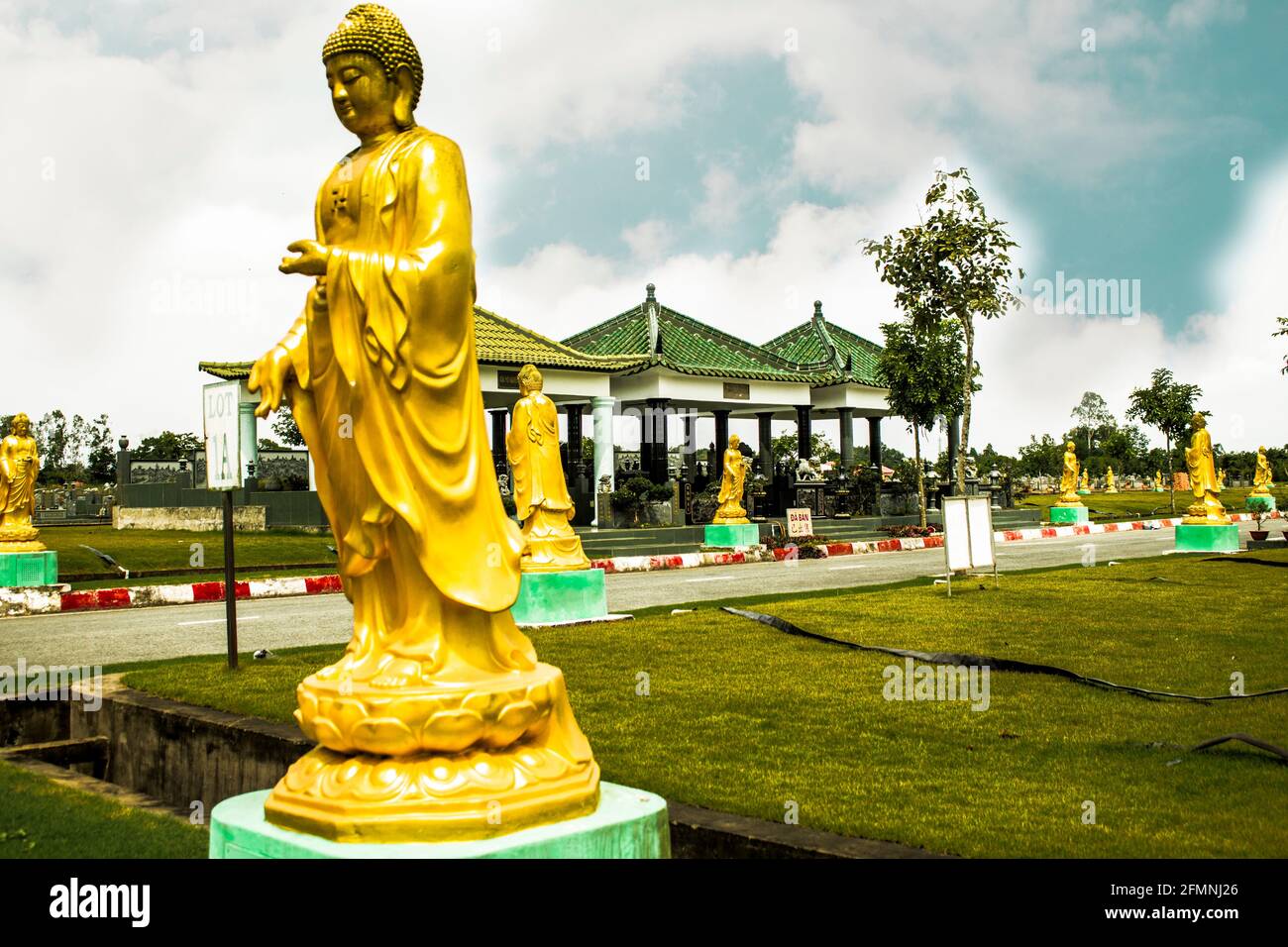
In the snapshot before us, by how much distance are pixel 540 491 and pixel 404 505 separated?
7728mm

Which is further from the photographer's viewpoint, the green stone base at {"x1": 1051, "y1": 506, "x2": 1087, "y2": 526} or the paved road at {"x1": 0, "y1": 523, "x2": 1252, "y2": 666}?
the green stone base at {"x1": 1051, "y1": 506, "x2": 1087, "y2": 526}

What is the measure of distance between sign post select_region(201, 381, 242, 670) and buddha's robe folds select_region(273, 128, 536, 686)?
413cm

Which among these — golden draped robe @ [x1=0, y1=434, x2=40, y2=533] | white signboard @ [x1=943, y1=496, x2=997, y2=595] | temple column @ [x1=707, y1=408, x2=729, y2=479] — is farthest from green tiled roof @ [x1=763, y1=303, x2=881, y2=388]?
golden draped robe @ [x1=0, y1=434, x2=40, y2=533]

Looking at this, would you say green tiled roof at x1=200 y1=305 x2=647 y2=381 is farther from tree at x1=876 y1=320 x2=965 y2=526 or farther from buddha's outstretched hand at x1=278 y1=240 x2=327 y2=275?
buddha's outstretched hand at x1=278 y1=240 x2=327 y2=275

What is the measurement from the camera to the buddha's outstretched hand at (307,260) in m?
3.25

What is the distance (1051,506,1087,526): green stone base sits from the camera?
34.5m

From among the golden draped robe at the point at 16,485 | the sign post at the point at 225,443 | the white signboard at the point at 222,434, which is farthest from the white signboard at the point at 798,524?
the white signboard at the point at 222,434

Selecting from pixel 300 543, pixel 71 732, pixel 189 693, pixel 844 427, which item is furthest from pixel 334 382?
pixel 844 427

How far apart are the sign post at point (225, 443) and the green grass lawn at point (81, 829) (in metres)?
2.39

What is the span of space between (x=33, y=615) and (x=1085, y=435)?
76.4 metres

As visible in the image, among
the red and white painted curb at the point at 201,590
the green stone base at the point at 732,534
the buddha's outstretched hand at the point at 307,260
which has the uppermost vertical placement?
the buddha's outstretched hand at the point at 307,260

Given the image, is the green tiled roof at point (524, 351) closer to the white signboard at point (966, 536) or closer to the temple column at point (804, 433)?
the temple column at point (804, 433)

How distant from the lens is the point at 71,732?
23.2 feet
